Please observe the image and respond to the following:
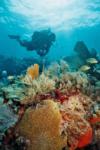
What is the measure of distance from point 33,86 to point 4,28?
39777mm

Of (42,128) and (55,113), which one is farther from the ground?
(55,113)

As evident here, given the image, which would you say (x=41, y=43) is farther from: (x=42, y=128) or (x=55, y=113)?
(x=42, y=128)

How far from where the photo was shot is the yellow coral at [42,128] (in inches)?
163

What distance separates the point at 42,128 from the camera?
4.20 m

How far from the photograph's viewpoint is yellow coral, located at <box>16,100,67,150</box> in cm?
415

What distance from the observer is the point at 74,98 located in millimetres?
5254

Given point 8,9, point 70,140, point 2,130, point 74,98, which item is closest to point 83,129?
point 70,140

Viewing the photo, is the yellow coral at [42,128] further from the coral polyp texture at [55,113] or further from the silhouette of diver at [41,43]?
the silhouette of diver at [41,43]

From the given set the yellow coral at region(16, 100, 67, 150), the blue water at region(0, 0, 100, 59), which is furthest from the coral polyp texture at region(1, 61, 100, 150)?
the blue water at region(0, 0, 100, 59)

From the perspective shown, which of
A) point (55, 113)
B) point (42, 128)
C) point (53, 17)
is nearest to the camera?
point (42, 128)

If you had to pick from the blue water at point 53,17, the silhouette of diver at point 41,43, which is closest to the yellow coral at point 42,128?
the silhouette of diver at point 41,43

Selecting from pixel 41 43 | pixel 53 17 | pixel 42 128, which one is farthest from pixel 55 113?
pixel 53 17

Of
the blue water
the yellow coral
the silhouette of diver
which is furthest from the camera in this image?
the blue water

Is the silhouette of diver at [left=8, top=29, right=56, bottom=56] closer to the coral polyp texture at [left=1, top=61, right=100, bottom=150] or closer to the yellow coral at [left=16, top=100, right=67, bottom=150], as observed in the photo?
the coral polyp texture at [left=1, top=61, right=100, bottom=150]
